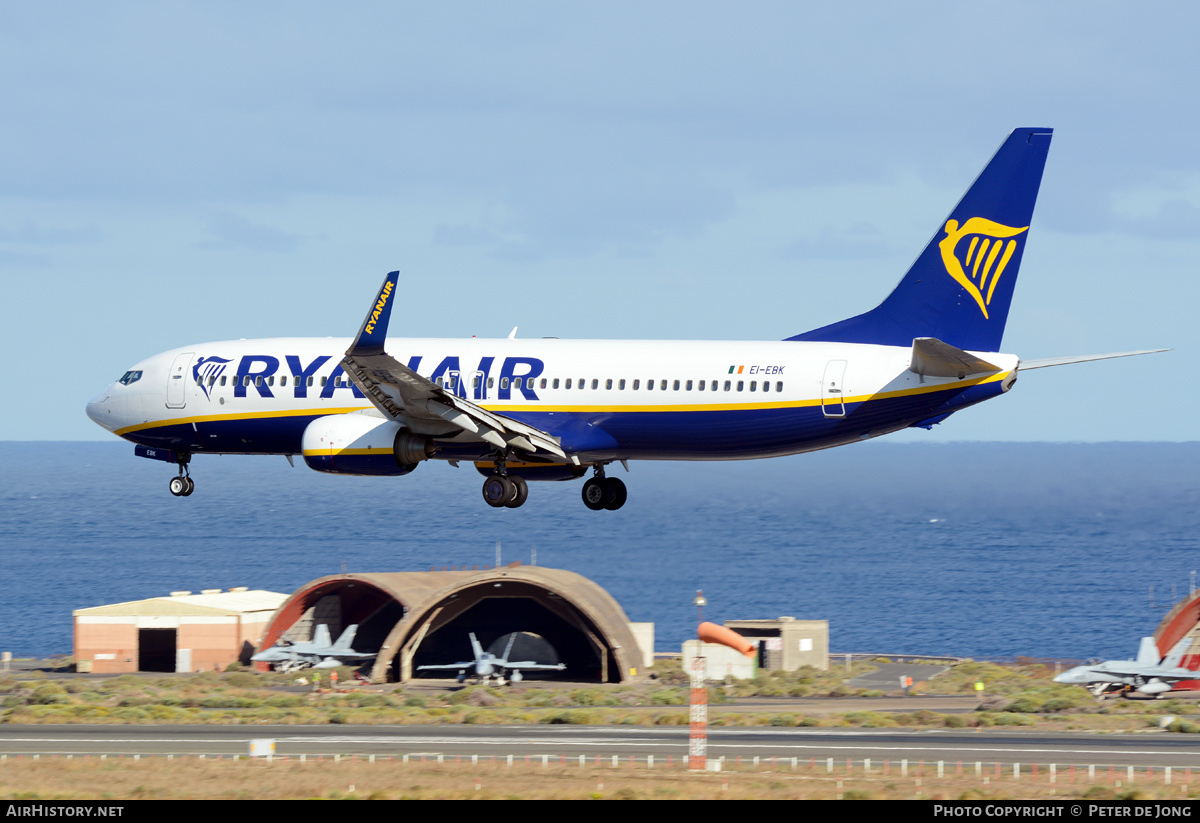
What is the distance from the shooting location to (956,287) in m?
47.3

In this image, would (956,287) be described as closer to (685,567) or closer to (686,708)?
(686,708)

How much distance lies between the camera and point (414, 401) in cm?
4847

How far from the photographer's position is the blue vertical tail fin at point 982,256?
4666 cm

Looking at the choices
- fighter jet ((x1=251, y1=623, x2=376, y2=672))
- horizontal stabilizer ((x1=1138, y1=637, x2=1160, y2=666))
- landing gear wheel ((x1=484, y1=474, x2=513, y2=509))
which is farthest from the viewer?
fighter jet ((x1=251, y1=623, x2=376, y2=672))

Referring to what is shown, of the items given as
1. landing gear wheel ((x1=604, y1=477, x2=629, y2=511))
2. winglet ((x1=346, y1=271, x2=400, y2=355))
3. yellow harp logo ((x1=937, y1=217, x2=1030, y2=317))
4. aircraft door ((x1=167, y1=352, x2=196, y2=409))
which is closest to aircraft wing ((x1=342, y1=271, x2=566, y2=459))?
winglet ((x1=346, y1=271, x2=400, y2=355))

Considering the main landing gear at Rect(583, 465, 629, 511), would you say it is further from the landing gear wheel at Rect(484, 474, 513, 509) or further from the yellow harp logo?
the yellow harp logo

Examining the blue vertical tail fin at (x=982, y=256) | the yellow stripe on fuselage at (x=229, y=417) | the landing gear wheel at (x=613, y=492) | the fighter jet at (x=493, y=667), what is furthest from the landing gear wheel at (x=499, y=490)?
the fighter jet at (x=493, y=667)

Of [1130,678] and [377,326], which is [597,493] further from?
[1130,678]

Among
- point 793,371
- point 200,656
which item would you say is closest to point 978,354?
point 793,371

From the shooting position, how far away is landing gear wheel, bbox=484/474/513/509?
50.2 meters

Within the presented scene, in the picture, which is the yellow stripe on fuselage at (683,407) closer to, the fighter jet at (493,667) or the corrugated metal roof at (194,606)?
the fighter jet at (493,667)

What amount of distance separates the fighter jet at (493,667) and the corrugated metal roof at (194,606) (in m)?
17.3

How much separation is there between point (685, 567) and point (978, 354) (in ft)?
292

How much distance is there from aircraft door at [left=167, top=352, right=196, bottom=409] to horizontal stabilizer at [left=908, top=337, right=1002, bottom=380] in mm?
26849
